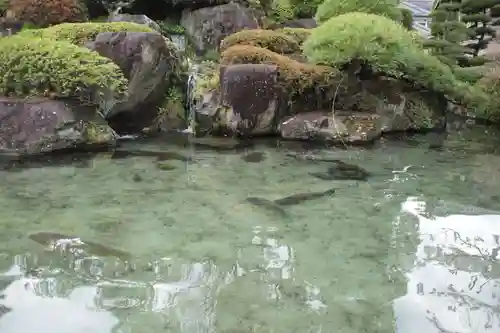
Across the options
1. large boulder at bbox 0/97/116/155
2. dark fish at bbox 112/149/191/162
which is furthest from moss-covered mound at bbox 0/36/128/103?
dark fish at bbox 112/149/191/162

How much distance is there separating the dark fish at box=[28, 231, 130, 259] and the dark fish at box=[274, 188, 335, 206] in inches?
77.8

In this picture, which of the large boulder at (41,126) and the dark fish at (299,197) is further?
the large boulder at (41,126)

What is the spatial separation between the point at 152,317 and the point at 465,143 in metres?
7.13

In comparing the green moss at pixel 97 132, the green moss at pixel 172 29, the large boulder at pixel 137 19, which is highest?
the large boulder at pixel 137 19

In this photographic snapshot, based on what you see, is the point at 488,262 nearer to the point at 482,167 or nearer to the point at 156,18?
the point at 482,167

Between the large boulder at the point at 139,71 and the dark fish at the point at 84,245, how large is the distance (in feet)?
13.5

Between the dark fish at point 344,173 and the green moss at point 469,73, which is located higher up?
the green moss at point 469,73

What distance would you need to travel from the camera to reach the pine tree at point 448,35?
1107cm

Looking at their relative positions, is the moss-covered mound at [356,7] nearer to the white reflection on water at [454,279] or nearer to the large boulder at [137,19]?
the large boulder at [137,19]

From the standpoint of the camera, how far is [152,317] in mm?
3633

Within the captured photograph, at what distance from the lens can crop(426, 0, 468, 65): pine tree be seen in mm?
11070

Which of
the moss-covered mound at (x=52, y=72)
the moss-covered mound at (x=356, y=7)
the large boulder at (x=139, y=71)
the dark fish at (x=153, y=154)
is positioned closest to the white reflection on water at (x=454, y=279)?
the dark fish at (x=153, y=154)

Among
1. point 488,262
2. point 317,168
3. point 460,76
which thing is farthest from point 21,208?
point 460,76

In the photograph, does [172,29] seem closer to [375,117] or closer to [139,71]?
[139,71]
